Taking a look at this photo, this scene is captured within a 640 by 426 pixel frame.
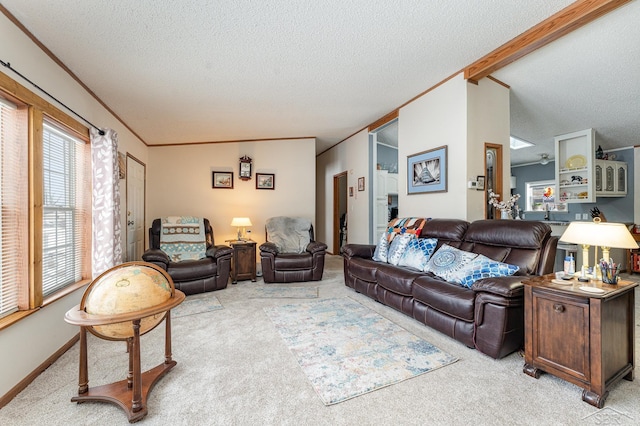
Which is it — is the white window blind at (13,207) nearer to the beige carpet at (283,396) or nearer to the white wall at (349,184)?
the beige carpet at (283,396)

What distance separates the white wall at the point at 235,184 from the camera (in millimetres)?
5414

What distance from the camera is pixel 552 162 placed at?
21.6ft

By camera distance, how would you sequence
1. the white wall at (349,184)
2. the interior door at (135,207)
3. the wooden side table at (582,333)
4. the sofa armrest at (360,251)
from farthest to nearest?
the white wall at (349,184) < the interior door at (135,207) < the sofa armrest at (360,251) < the wooden side table at (582,333)

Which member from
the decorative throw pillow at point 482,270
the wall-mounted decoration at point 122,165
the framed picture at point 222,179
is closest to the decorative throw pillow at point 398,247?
the decorative throw pillow at point 482,270

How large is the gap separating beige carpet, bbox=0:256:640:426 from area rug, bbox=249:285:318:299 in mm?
1340

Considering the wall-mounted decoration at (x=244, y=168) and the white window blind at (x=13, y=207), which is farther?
the wall-mounted decoration at (x=244, y=168)

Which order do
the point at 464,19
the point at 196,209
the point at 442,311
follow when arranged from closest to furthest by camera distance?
the point at 464,19, the point at 442,311, the point at 196,209

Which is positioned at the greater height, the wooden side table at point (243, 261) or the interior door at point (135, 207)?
the interior door at point (135, 207)

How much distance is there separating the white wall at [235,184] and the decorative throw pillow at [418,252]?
276cm

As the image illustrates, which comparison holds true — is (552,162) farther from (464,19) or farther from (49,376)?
(49,376)

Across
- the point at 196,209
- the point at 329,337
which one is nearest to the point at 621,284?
the point at 329,337

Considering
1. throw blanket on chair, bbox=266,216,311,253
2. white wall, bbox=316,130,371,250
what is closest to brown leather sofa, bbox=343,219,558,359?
throw blanket on chair, bbox=266,216,311,253

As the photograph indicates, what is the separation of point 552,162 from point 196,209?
801 cm

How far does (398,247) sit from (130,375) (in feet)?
9.26
